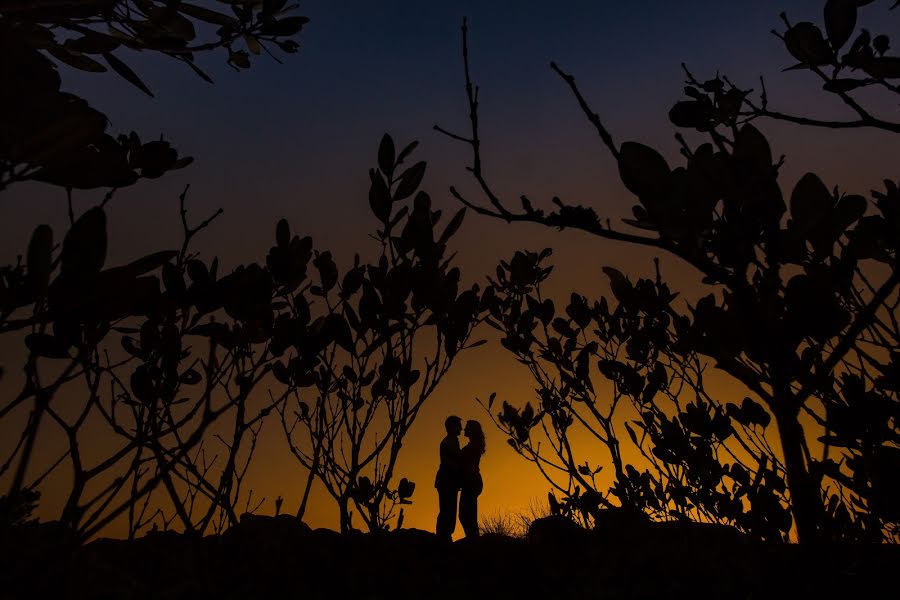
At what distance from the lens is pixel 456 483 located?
743 centimetres

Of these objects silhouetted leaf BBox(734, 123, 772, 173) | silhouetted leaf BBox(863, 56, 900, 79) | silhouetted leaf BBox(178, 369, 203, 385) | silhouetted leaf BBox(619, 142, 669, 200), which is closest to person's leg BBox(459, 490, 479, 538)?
silhouetted leaf BBox(178, 369, 203, 385)

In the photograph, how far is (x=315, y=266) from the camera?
389 centimetres

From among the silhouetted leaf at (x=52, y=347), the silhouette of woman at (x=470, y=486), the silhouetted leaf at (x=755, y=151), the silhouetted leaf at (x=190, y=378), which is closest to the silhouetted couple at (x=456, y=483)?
the silhouette of woman at (x=470, y=486)

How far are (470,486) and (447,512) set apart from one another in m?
0.46

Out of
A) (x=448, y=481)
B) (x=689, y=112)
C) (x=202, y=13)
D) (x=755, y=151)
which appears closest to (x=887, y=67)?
(x=689, y=112)

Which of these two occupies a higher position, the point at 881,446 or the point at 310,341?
the point at 310,341

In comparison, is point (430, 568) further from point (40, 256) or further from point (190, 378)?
point (40, 256)

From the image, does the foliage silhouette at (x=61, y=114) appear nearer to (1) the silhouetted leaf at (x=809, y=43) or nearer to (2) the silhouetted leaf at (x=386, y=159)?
(2) the silhouetted leaf at (x=386, y=159)

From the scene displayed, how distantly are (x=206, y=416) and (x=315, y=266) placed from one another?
107 inches

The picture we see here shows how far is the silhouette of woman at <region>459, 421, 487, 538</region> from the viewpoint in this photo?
24.5ft

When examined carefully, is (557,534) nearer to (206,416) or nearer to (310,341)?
(310,341)

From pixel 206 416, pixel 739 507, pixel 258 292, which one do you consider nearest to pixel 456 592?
pixel 739 507

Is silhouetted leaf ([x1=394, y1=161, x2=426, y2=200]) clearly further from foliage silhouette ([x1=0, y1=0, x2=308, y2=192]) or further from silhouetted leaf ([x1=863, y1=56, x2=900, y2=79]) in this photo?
silhouetted leaf ([x1=863, y1=56, x2=900, y2=79])

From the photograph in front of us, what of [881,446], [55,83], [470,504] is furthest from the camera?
[470,504]
